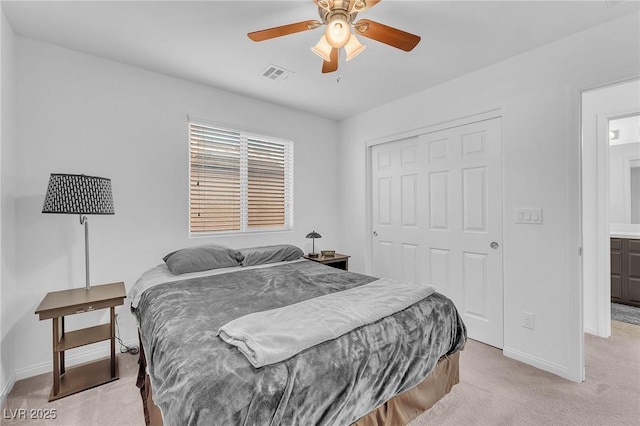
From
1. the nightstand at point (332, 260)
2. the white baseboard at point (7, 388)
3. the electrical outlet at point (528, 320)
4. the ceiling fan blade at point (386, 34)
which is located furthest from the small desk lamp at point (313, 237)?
the white baseboard at point (7, 388)

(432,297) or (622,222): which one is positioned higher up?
(622,222)

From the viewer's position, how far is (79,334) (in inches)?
84.0

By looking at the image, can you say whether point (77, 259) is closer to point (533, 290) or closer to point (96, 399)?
point (96, 399)

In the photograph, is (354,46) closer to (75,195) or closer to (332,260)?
(75,195)

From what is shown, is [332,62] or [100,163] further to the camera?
[100,163]

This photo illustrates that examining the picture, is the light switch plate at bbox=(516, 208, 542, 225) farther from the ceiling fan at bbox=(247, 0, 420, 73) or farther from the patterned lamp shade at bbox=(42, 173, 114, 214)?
the patterned lamp shade at bbox=(42, 173, 114, 214)

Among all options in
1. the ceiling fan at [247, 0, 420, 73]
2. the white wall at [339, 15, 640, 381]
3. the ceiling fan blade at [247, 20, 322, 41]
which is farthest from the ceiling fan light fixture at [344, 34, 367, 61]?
the white wall at [339, 15, 640, 381]

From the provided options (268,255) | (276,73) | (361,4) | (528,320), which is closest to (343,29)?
(361,4)

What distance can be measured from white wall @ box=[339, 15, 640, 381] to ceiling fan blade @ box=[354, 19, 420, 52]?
1385mm

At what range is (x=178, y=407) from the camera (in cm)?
95

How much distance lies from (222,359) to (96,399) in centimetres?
155

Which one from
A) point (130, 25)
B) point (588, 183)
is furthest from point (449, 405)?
point (130, 25)

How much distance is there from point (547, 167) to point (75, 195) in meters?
3.52

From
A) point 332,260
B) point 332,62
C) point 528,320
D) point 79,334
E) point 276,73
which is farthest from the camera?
point 332,260
